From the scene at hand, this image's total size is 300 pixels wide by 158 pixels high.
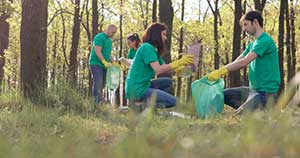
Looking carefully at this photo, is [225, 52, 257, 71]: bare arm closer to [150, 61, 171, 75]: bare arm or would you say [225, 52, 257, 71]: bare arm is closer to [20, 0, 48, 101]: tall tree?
[150, 61, 171, 75]: bare arm

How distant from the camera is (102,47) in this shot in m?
9.72

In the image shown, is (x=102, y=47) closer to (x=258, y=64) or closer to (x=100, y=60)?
(x=100, y=60)

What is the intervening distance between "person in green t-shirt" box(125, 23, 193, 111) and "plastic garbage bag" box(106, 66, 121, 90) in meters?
2.72

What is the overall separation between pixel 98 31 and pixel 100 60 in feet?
51.4

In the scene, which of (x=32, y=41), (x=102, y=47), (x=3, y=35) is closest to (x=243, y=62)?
(x=102, y=47)

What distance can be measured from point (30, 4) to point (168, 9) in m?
3.95

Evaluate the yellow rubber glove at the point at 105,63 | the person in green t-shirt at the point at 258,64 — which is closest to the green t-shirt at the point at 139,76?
the person in green t-shirt at the point at 258,64

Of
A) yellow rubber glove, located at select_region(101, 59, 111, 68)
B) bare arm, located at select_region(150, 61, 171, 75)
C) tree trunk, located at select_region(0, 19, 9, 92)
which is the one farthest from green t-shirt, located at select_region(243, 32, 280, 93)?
tree trunk, located at select_region(0, 19, 9, 92)

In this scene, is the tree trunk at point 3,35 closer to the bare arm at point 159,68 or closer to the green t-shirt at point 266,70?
the bare arm at point 159,68

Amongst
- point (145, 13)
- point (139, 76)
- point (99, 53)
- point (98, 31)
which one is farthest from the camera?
point (145, 13)

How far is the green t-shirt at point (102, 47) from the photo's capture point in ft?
31.3

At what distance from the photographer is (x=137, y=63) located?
668cm

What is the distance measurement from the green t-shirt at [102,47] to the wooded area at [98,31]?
0.50 m

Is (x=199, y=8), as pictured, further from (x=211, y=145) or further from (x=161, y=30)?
(x=211, y=145)
